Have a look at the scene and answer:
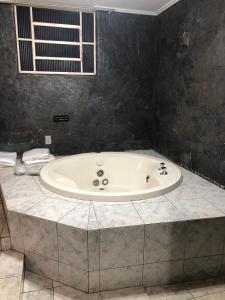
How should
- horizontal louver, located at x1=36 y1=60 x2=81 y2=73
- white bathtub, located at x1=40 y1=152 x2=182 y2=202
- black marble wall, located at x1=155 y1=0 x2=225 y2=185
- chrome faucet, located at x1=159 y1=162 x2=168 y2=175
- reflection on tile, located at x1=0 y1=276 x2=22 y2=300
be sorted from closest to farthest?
1. reflection on tile, located at x1=0 y1=276 x2=22 y2=300
2. black marble wall, located at x1=155 y1=0 x2=225 y2=185
3. chrome faucet, located at x1=159 y1=162 x2=168 y2=175
4. white bathtub, located at x1=40 y1=152 x2=182 y2=202
5. horizontal louver, located at x1=36 y1=60 x2=81 y2=73

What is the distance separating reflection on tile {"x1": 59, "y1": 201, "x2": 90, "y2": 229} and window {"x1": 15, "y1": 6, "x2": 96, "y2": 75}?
1.78m

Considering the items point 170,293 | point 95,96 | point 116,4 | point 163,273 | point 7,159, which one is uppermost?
point 116,4

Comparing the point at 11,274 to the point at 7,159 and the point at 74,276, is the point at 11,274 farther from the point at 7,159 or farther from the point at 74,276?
the point at 7,159

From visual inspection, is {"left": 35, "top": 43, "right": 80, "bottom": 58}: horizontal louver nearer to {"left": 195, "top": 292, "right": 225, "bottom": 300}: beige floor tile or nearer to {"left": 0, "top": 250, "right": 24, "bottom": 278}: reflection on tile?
{"left": 0, "top": 250, "right": 24, "bottom": 278}: reflection on tile

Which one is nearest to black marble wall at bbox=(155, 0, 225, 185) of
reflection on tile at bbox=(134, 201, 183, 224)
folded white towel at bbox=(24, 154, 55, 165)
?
reflection on tile at bbox=(134, 201, 183, 224)

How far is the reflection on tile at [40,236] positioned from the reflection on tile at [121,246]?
318 millimetres

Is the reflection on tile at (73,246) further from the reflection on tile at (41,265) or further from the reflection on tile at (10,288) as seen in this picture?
the reflection on tile at (10,288)

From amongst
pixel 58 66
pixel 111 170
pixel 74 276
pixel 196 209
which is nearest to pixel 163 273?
pixel 196 209

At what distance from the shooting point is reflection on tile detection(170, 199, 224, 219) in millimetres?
1604

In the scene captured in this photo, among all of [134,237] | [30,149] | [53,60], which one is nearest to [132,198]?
[134,237]

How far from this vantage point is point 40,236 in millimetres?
1569

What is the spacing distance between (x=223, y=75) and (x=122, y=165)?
1.42m

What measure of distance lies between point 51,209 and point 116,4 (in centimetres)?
228

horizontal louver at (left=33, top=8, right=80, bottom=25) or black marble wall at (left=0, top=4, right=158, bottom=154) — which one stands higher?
horizontal louver at (left=33, top=8, right=80, bottom=25)
